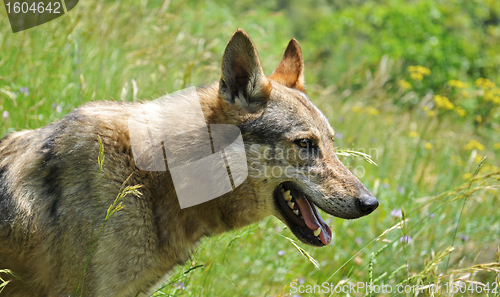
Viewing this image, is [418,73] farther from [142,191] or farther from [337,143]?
[142,191]

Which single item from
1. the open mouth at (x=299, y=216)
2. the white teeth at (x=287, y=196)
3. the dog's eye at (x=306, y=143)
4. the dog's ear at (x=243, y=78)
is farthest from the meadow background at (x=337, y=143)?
the dog's ear at (x=243, y=78)

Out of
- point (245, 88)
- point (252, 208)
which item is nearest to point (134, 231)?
point (252, 208)

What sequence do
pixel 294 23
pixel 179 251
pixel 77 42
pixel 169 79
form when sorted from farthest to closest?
pixel 294 23 < pixel 169 79 < pixel 77 42 < pixel 179 251

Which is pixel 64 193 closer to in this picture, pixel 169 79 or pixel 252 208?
pixel 252 208

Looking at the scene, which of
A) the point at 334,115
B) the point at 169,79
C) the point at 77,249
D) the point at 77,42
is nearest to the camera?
the point at 77,249

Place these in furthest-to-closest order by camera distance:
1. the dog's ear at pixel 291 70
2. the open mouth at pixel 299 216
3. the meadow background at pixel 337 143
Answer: the dog's ear at pixel 291 70, the meadow background at pixel 337 143, the open mouth at pixel 299 216

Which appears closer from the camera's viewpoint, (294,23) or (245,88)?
(245,88)

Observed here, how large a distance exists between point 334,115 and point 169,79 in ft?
12.0

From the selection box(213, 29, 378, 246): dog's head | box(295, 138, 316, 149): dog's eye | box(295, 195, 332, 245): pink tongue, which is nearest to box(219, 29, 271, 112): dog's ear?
box(213, 29, 378, 246): dog's head

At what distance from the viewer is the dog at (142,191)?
2.37m

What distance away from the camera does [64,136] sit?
2535 millimetres

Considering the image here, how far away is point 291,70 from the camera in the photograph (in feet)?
11.5

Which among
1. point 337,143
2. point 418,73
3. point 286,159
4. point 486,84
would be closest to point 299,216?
point 286,159

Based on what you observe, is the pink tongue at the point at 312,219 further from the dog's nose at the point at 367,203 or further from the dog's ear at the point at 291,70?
the dog's ear at the point at 291,70
